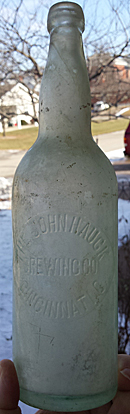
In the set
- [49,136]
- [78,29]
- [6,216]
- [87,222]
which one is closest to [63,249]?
[87,222]

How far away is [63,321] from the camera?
56 centimetres

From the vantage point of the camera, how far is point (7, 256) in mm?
3488

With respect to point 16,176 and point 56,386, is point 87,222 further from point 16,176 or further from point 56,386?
point 56,386

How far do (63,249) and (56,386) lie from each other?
0.20 meters

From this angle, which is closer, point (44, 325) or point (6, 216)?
point (44, 325)

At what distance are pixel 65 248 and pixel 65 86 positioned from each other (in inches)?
9.5

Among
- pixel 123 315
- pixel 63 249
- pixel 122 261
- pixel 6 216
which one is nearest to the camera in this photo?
pixel 63 249

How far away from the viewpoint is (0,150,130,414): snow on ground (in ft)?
7.06

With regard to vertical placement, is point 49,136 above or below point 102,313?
above

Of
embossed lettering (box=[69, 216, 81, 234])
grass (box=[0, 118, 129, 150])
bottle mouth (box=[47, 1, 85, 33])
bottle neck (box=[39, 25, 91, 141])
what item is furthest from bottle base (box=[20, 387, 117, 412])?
grass (box=[0, 118, 129, 150])

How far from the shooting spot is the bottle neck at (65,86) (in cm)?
58

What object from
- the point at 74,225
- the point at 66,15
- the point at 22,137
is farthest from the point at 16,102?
the point at 74,225

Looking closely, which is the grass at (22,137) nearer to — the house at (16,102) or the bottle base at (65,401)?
the house at (16,102)

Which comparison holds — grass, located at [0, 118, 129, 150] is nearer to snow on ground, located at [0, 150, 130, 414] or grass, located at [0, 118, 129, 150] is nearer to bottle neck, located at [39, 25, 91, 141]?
snow on ground, located at [0, 150, 130, 414]
